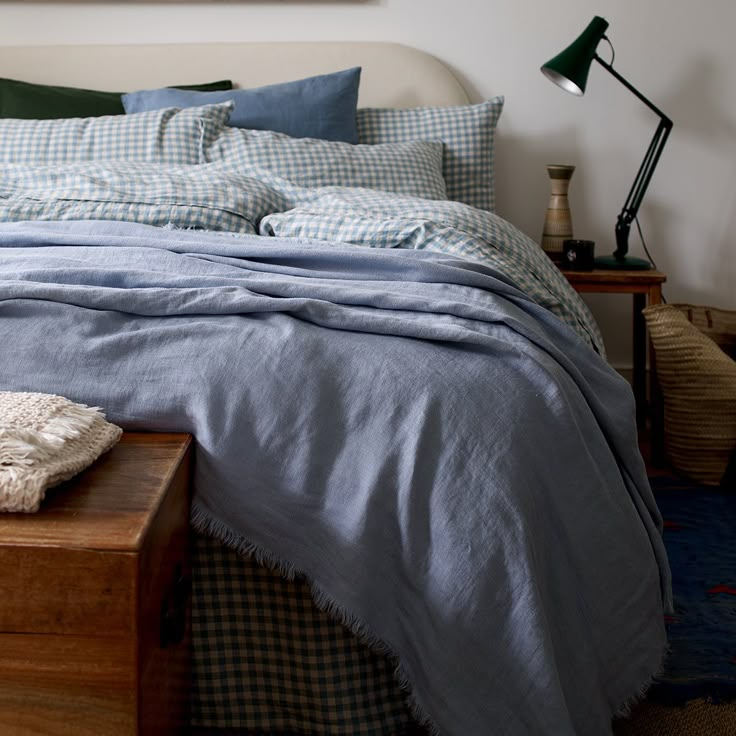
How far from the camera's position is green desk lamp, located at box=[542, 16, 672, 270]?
286cm

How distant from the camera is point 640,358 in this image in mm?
3070

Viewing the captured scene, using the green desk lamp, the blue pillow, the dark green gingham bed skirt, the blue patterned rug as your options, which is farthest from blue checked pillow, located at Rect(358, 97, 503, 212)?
the dark green gingham bed skirt

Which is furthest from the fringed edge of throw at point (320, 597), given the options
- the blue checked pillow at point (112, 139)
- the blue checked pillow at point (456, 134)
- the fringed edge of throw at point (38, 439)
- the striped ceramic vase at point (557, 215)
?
the striped ceramic vase at point (557, 215)

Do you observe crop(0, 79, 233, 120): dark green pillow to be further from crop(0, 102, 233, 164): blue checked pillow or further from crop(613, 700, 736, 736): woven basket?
crop(613, 700, 736, 736): woven basket

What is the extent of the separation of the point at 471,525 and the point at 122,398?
1.57ft

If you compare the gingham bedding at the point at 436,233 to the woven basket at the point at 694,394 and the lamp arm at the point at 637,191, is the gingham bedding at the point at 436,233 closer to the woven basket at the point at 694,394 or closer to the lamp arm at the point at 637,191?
the woven basket at the point at 694,394

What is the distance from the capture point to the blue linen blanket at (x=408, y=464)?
122 centimetres

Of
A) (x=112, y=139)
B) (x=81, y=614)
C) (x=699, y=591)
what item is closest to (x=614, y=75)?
(x=112, y=139)

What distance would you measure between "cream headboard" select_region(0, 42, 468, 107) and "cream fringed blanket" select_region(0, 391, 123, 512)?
2179 mm

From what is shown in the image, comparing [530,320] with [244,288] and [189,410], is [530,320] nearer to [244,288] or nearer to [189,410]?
[244,288]

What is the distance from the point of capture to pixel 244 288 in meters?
1.48

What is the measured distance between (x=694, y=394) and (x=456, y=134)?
1062 millimetres

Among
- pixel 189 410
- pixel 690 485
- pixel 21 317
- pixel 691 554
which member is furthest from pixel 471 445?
pixel 690 485

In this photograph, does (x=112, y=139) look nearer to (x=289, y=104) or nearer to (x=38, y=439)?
(x=289, y=104)
